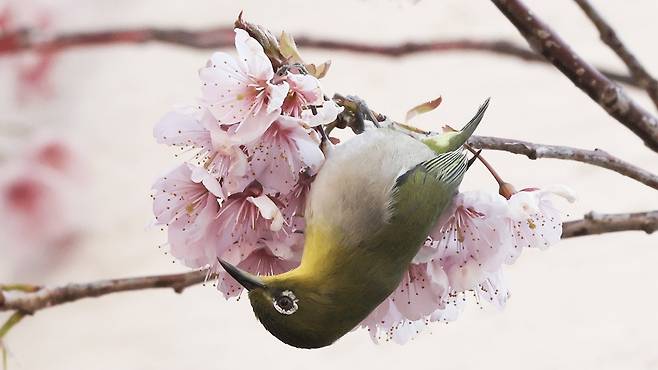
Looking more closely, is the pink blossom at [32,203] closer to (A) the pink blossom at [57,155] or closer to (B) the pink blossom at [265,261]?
(A) the pink blossom at [57,155]

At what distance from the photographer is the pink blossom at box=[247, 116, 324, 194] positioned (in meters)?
0.40

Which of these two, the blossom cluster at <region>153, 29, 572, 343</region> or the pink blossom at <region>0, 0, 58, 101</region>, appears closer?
the blossom cluster at <region>153, 29, 572, 343</region>

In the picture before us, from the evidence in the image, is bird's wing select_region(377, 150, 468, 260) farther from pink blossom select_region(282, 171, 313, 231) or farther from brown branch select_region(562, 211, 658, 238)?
brown branch select_region(562, 211, 658, 238)

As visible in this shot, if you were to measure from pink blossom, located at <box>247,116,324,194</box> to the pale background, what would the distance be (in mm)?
910

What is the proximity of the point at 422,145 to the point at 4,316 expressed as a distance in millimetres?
1111

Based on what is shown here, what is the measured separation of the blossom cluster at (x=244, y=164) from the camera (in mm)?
396

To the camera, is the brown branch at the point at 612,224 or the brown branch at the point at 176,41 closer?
the brown branch at the point at 612,224

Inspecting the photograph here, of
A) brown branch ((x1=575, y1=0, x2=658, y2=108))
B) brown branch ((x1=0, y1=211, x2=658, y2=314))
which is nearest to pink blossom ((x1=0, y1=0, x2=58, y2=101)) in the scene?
brown branch ((x1=0, y1=211, x2=658, y2=314))

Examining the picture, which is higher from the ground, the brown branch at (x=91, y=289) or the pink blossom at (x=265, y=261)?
the pink blossom at (x=265, y=261)

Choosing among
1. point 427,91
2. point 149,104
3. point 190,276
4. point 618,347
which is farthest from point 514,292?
point 190,276

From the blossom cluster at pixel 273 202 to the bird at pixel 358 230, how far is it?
0.05 feet

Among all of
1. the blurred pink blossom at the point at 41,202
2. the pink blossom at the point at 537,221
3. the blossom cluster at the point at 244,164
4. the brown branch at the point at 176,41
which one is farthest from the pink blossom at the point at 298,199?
the blurred pink blossom at the point at 41,202

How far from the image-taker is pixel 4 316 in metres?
1.38

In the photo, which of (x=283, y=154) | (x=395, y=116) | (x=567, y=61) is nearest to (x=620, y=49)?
(x=567, y=61)
